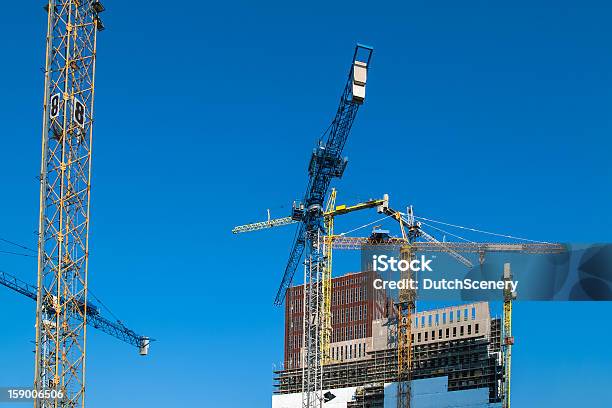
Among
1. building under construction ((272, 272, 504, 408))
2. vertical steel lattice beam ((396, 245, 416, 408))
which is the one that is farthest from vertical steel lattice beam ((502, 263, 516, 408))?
vertical steel lattice beam ((396, 245, 416, 408))

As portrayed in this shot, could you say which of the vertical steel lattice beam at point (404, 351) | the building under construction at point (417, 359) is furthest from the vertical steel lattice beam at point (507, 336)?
the vertical steel lattice beam at point (404, 351)

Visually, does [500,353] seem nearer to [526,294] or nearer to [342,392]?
[526,294]

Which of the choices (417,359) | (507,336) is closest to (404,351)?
(417,359)

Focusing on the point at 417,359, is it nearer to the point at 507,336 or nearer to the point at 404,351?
A: the point at 404,351

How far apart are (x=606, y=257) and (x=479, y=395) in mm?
41126

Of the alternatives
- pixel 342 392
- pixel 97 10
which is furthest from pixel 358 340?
pixel 97 10

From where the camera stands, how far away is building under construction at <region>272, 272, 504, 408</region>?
151 m

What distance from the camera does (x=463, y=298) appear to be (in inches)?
6358

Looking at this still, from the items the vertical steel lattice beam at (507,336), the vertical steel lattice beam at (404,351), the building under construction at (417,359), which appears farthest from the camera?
the vertical steel lattice beam at (404,351)

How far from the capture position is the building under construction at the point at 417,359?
151 m

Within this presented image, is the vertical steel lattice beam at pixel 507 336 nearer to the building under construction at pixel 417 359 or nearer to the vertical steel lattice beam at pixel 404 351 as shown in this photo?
the building under construction at pixel 417 359

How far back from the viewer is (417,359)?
536ft

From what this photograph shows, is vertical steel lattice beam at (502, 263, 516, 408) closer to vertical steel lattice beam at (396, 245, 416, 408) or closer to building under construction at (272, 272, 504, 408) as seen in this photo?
building under construction at (272, 272, 504, 408)

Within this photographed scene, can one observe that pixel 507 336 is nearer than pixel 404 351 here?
Yes
